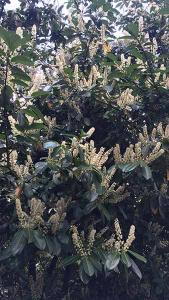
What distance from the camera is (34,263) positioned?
280 cm

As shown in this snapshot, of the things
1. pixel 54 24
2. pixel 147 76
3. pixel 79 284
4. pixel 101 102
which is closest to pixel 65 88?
pixel 101 102

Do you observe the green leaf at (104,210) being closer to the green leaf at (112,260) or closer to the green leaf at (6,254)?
the green leaf at (112,260)

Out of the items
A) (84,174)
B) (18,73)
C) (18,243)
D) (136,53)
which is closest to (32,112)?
(18,73)

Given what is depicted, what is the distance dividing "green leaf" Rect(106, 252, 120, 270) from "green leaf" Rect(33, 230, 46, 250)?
300 millimetres

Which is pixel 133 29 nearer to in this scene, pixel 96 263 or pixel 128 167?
pixel 128 167

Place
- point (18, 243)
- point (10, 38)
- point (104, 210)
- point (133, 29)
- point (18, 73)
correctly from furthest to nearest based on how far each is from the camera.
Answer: point (133, 29), point (104, 210), point (18, 73), point (18, 243), point (10, 38)

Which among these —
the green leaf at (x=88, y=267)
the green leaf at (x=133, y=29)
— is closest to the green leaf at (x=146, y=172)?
the green leaf at (x=88, y=267)

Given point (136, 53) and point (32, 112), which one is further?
point (136, 53)

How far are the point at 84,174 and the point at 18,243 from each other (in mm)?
464

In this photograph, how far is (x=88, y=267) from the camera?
2.10 metres

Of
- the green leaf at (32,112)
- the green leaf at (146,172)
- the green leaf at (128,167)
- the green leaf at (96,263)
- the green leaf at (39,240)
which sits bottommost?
the green leaf at (96,263)

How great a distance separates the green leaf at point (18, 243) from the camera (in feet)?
6.82

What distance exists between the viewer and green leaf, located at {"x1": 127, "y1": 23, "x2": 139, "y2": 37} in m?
2.71

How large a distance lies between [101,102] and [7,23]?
67.8 inches
